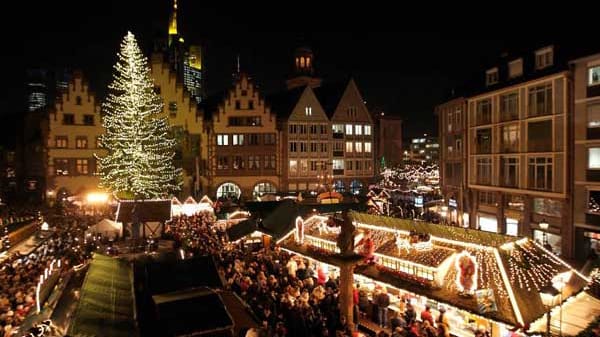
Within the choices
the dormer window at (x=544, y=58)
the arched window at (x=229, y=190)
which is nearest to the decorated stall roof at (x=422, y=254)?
the dormer window at (x=544, y=58)

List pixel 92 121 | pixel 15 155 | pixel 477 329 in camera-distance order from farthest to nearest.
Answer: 1. pixel 15 155
2. pixel 92 121
3. pixel 477 329

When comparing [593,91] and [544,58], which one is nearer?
[593,91]

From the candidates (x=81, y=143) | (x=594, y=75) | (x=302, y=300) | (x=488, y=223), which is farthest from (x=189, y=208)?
(x=594, y=75)

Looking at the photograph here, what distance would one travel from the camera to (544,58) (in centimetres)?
2795

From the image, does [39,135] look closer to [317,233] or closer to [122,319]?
[317,233]

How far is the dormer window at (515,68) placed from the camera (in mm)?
29928

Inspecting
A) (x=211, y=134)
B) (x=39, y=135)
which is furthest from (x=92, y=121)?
(x=211, y=134)

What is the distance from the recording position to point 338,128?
55688 millimetres

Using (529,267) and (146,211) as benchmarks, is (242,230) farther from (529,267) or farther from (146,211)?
(529,267)

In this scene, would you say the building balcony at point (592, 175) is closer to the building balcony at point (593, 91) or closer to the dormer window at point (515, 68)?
the building balcony at point (593, 91)

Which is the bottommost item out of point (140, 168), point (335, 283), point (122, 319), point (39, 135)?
point (335, 283)

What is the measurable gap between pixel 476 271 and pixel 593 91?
1901 cm

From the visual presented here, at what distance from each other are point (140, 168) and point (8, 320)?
89.9ft

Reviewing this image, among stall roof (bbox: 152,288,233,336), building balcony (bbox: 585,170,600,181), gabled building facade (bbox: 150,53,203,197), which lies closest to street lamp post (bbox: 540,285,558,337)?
stall roof (bbox: 152,288,233,336)
